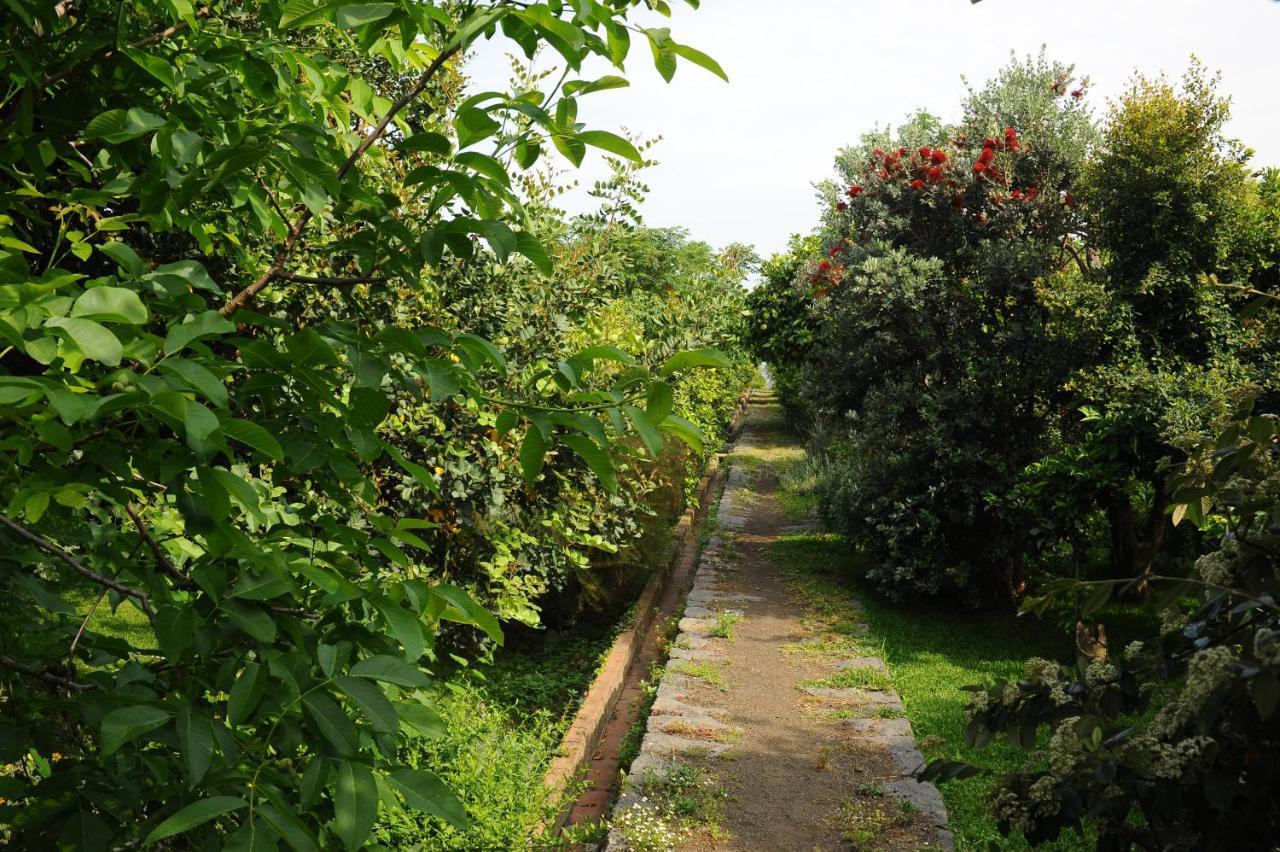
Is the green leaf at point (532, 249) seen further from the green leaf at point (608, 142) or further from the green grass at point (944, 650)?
the green grass at point (944, 650)

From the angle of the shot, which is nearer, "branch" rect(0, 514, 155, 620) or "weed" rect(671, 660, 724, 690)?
"branch" rect(0, 514, 155, 620)

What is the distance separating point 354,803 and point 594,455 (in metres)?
0.74

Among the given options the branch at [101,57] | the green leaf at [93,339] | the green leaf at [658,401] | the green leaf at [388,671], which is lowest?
the green leaf at [388,671]

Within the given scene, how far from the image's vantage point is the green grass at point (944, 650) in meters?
5.68

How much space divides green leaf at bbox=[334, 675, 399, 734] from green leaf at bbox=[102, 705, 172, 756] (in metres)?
0.30

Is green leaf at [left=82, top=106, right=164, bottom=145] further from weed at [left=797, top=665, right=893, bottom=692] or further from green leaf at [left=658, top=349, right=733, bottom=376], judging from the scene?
weed at [left=797, top=665, right=893, bottom=692]

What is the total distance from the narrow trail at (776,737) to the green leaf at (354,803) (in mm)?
3402

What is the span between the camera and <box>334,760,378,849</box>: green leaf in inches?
60.4

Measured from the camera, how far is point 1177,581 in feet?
7.04

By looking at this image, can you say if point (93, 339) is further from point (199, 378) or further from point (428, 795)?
point (428, 795)

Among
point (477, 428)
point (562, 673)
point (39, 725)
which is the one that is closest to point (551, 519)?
point (477, 428)

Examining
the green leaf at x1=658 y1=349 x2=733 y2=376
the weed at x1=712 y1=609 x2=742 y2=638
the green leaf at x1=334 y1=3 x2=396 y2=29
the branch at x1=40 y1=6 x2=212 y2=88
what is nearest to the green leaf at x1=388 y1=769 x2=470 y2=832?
the green leaf at x1=658 y1=349 x2=733 y2=376

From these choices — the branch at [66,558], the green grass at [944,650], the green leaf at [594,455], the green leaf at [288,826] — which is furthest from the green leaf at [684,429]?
the green grass at [944,650]

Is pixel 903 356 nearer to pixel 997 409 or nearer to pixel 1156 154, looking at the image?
pixel 997 409
